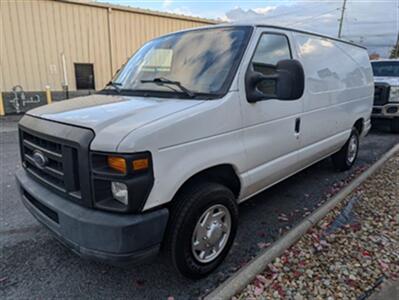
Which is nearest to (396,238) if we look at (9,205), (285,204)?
(285,204)

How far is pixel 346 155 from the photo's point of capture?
522cm

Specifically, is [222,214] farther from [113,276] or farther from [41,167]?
[41,167]

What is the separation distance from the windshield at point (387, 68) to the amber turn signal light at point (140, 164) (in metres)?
9.53

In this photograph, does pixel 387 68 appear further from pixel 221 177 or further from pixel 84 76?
pixel 84 76

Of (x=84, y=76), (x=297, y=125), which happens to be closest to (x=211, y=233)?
(x=297, y=125)

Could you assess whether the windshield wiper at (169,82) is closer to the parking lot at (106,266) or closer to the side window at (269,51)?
the side window at (269,51)

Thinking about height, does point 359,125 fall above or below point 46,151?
below

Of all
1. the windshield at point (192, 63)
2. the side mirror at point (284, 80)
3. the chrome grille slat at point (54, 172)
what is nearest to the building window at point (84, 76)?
the windshield at point (192, 63)

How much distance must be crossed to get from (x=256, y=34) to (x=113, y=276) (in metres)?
2.50

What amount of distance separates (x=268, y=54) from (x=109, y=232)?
7.40ft

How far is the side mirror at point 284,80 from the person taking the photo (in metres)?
2.59

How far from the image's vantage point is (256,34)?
2.97 m

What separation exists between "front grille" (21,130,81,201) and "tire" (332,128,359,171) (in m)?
4.36

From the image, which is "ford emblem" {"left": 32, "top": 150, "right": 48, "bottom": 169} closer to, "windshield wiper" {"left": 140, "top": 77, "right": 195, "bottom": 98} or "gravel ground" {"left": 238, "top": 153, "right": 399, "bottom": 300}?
→ "windshield wiper" {"left": 140, "top": 77, "right": 195, "bottom": 98}
